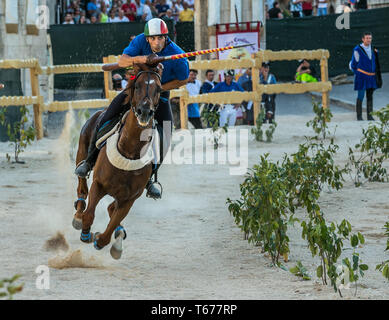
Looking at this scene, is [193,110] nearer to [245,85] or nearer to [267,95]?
[245,85]

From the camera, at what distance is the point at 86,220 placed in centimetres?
823

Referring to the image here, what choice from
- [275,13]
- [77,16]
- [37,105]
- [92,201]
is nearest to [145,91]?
[92,201]

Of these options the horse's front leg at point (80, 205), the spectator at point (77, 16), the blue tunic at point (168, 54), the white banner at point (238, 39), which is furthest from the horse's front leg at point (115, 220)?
the spectator at point (77, 16)

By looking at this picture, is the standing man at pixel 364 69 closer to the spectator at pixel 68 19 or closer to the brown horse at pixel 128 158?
the spectator at pixel 68 19

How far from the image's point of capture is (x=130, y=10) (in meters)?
25.2

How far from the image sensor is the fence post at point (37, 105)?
1717 cm

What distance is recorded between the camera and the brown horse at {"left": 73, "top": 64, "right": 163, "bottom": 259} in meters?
7.47

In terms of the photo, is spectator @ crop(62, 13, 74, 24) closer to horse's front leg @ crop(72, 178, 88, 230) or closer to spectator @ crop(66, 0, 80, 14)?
spectator @ crop(66, 0, 80, 14)

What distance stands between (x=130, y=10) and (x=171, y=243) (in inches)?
660

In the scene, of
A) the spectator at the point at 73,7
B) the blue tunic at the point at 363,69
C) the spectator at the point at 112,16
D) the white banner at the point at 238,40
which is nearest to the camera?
the blue tunic at the point at 363,69

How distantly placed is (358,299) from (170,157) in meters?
8.66

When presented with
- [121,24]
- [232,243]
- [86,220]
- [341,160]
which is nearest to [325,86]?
[341,160]

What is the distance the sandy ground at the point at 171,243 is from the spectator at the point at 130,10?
1114 centimetres

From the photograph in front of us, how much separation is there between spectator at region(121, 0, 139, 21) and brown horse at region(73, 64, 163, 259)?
17.1 meters
